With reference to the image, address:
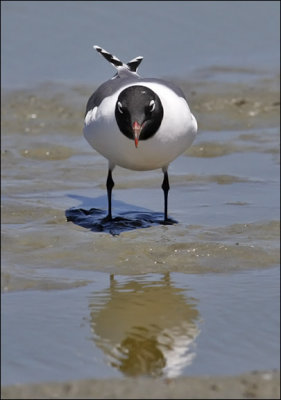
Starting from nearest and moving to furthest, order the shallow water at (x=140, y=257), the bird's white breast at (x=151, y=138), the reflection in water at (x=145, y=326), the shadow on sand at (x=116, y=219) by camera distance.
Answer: the reflection in water at (x=145, y=326)
the shallow water at (x=140, y=257)
the bird's white breast at (x=151, y=138)
the shadow on sand at (x=116, y=219)

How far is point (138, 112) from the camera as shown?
23.4ft

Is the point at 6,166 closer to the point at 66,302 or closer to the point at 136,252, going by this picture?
the point at 136,252

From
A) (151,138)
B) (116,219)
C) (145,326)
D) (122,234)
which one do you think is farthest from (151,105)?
(145,326)

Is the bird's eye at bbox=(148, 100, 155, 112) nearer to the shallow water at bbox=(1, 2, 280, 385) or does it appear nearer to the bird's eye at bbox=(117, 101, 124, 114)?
the bird's eye at bbox=(117, 101, 124, 114)

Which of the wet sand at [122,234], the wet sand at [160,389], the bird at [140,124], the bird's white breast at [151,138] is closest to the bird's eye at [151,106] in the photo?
the bird at [140,124]

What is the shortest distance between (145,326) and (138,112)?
2.14 metres

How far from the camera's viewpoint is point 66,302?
586 cm

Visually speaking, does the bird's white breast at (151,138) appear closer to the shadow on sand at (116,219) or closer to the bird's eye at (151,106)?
the bird's eye at (151,106)

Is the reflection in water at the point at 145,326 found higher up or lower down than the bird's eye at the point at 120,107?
lower down

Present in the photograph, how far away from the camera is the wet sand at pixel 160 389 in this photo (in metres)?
4.46

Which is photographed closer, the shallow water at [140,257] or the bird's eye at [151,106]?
the shallow water at [140,257]

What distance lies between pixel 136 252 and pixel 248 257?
2.56 ft

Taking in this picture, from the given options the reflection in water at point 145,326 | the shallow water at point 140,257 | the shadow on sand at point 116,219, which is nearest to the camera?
the reflection in water at point 145,326

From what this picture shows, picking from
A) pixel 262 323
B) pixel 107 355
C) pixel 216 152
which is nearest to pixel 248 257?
pixel 262 323
